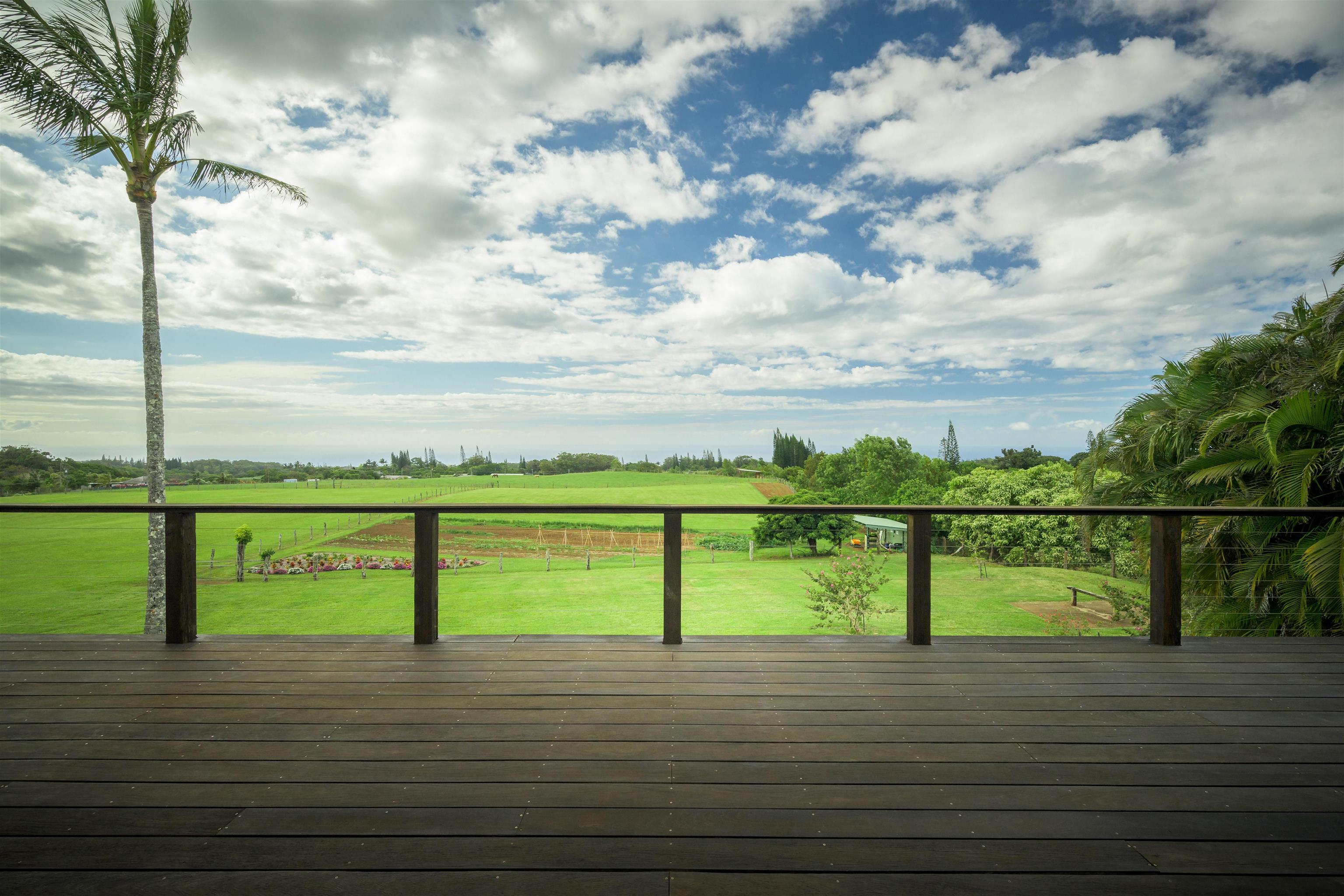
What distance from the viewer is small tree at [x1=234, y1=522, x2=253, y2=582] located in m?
15.4

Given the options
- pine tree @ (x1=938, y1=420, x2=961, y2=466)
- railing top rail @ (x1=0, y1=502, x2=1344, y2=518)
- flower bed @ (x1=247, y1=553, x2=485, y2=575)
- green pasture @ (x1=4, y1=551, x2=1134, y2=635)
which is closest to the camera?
railing top rail @ (x1=0, y1=502, x2=1344, y2=518)

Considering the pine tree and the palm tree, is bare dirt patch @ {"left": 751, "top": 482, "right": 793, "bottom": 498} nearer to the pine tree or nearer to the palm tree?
the pine tree

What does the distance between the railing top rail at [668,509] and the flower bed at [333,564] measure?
15.3m

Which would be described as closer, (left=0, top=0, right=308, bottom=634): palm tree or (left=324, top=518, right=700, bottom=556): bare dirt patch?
(left=0, top=0, right=308, bottom=634): palm tree

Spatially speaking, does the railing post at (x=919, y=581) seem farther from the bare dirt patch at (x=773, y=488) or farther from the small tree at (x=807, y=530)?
the bare dirt patch at (x=773, y=488)

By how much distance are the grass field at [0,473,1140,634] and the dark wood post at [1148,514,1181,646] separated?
38.6 ft

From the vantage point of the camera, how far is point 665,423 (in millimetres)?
43250

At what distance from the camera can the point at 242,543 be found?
→ 1569 cm

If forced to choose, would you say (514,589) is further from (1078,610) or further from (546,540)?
(1078,610)

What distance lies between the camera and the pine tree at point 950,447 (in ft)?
194

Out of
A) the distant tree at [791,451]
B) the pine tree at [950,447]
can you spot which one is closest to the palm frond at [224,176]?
the distant tree at [791,451]

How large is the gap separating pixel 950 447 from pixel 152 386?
63.6 meters

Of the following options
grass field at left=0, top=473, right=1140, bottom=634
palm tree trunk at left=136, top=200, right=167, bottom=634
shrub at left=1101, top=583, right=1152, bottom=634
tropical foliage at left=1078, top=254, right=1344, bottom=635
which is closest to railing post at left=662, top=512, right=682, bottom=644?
tropical foliage at left=1078, top=254, right=1344, bottom=635

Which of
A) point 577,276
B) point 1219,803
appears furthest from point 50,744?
point 577,276
